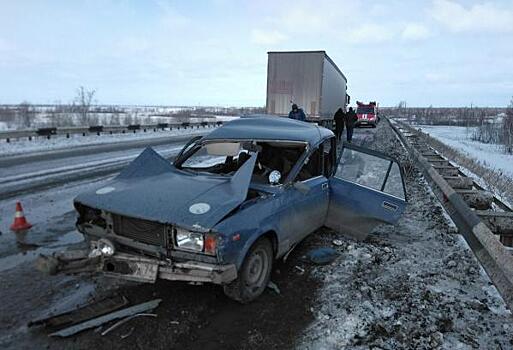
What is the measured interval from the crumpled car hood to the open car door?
5.86 feet

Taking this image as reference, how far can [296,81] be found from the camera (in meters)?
19.8

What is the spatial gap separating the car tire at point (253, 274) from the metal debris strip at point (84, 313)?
1053mm

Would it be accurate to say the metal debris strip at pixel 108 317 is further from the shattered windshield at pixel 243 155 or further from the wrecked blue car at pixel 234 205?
the shattered windshield at pixel 243 155

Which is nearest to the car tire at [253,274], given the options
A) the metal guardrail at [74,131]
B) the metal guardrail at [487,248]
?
the metal guardrail at [487,248]

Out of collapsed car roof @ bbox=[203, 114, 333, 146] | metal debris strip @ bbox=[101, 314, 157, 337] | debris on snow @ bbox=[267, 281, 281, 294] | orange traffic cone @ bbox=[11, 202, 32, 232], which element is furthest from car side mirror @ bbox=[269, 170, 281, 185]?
orange traffic cone @ bbox=[11, 202, 32, 232]

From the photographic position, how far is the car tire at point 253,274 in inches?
151

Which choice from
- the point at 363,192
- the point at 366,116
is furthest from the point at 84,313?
the point at 366,116

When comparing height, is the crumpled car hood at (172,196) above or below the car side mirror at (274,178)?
below

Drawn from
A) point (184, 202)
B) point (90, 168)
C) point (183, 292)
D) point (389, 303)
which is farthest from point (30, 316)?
point (90, 168)

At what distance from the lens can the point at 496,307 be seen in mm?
4043

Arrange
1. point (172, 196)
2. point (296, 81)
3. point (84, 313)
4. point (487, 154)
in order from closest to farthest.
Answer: point (84, 313), point (172, 196), point (296, 81), point (487, 154)

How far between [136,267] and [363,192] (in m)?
3.14

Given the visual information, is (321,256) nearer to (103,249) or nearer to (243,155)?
(243,155)

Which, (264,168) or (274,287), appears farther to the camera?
(264,168)
